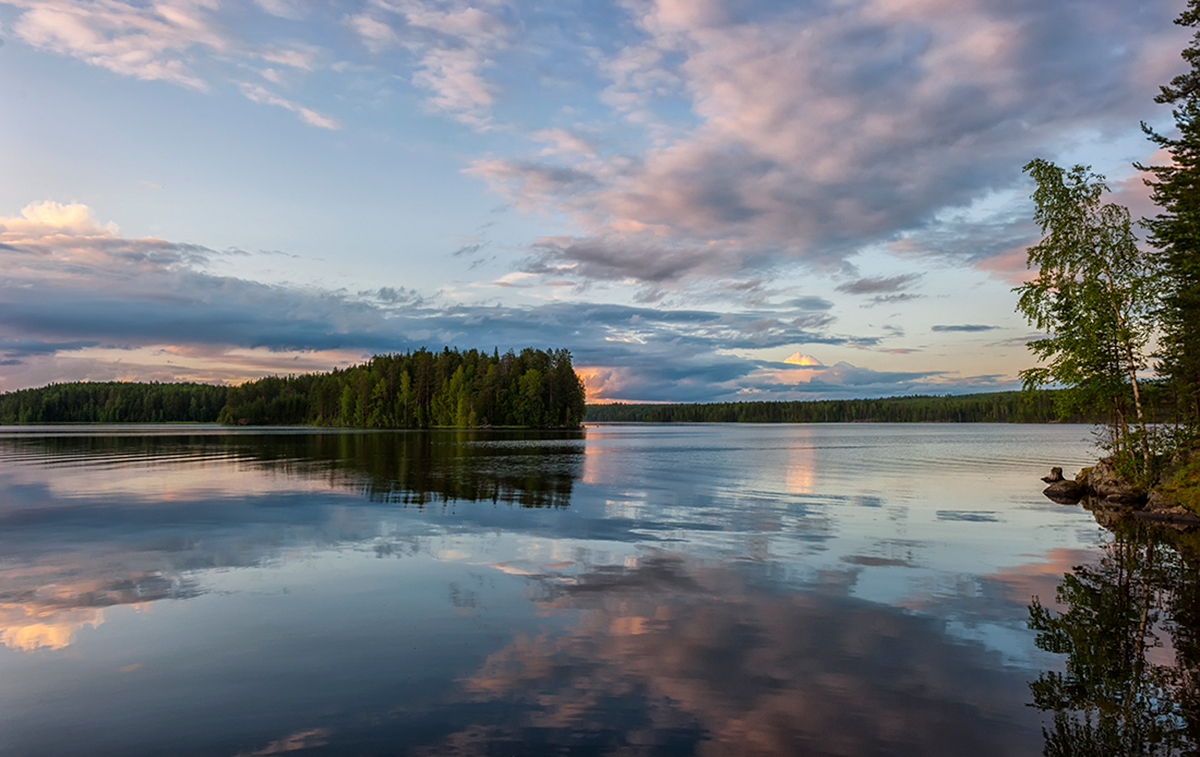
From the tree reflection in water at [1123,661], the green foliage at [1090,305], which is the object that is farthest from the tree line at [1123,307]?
the tree reflection in water at [1123,661]

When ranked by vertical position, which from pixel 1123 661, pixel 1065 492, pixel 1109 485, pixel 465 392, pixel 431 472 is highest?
pixel 465 392

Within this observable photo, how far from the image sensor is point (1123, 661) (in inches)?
426

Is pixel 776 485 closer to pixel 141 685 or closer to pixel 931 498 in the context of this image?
pixel 931 498

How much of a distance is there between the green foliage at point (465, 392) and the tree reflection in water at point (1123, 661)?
150 metres

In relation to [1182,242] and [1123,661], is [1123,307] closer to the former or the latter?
Answer: [1182,242]

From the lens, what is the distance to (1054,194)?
109 feet

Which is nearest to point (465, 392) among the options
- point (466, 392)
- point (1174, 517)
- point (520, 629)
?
point (466, 392)

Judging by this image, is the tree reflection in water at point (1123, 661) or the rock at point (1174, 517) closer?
the tree reflection in water at point (1123, 661)

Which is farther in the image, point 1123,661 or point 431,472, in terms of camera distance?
point 431,472

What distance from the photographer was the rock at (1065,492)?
3469 centimetres

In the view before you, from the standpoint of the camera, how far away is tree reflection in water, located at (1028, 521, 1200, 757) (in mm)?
8227

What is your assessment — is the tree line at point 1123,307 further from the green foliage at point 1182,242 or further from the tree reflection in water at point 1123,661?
the tree reflection in water at point 1123,661

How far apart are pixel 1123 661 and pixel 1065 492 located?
100.0 feet

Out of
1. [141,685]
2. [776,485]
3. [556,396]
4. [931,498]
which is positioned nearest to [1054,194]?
[931,498]
